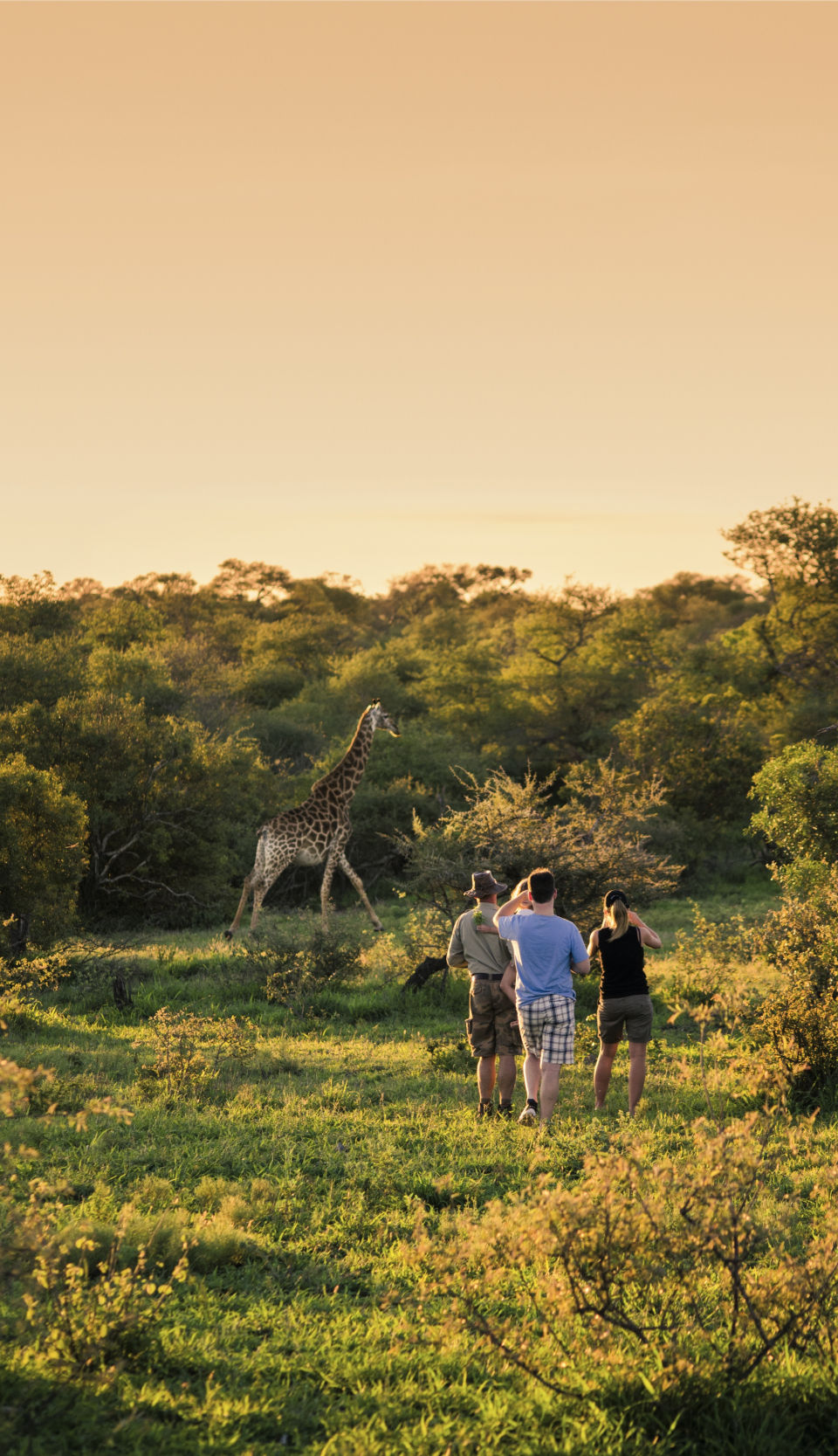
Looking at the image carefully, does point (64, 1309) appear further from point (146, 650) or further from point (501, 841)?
point (146, 650)

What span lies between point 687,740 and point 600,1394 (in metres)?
25.1

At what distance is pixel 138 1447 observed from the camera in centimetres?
367

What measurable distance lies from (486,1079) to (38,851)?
9.15 meters

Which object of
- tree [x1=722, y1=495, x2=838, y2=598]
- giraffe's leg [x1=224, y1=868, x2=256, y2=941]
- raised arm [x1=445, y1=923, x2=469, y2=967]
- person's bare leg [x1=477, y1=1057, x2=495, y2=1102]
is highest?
tree [x1=722, y1=495, x2=838, y2=598]

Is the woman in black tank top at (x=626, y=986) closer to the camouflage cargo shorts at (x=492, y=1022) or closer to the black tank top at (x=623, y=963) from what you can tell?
the black tank top at (x=623, y=963)

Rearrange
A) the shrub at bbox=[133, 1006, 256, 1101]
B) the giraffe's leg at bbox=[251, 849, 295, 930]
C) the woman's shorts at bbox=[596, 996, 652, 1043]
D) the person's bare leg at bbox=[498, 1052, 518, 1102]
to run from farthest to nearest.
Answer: the giraffe's leg at bbox=[251, 849, 295, 930] → the shrub at bbox=[133, 1006, 256, 1101] → the person's bare leg at bbox=[498, 1052, 518, 1102] → the woman's shorts at bbox=[596, 996, 652, 1043]

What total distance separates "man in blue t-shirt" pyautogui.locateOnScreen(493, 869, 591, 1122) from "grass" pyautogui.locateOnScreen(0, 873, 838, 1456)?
48cm

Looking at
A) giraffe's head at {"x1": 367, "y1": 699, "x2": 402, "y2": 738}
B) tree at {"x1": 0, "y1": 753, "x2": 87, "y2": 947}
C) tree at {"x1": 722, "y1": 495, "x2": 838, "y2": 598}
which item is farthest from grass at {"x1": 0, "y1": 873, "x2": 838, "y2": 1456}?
tree at {"x1": 722, "y1": 495, "x2": 838, "y2": 598}

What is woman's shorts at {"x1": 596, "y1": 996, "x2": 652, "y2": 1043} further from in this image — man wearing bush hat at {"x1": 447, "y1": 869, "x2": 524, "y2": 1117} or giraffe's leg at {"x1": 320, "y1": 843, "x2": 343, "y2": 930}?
giraffe's leg at {"x1": 320, "y1": 843, "x2": 343, "y2": 930}

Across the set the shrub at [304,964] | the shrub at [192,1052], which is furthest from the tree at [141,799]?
the shrub at [192,1052]

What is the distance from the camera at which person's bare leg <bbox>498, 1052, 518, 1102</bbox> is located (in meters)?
8.04

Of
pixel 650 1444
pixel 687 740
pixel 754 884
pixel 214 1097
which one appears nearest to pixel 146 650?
pixel 687 740

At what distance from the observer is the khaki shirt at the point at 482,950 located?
814cm

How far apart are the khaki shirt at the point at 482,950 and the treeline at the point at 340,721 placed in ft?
27.7
